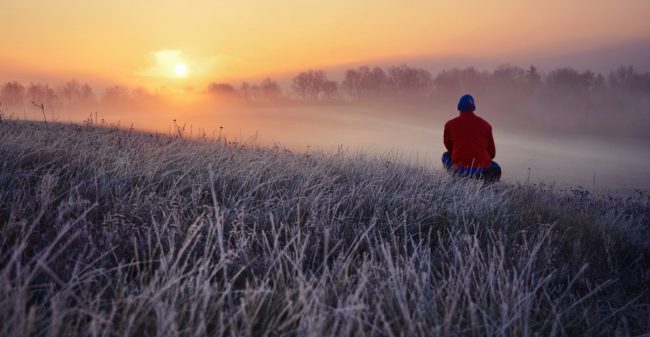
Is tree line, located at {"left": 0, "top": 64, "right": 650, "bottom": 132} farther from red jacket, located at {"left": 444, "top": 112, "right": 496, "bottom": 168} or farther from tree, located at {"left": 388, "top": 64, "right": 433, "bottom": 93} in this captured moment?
red jacket, located at {"left": 444, "top": 112, "right": 496, "bottom": 168}

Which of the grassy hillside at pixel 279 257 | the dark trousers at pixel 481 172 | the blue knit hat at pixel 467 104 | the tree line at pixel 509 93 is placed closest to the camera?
the grassy hillside at pixel 279 257

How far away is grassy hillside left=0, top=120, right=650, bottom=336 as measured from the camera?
1.96 metres

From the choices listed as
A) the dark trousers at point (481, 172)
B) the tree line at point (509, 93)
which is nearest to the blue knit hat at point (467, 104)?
the dark trousers at point (481, 172)

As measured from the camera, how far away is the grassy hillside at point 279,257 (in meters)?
1.96

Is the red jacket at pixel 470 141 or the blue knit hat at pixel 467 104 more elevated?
the blue knit hat at pixel 467 104

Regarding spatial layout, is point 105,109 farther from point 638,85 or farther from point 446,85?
point 638,85

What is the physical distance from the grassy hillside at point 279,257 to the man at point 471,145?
2080mm

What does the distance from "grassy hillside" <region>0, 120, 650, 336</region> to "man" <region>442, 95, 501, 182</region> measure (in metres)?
2.08

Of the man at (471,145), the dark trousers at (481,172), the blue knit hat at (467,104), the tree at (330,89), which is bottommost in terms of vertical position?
the dark trousers at (481,172)

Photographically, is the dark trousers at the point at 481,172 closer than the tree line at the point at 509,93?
Yes

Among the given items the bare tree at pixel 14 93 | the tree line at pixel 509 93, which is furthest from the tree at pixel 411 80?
the bare tree at pixel 14 93

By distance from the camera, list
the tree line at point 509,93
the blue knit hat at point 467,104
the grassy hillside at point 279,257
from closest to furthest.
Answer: the grassy hillside at point 279,257 → the blue knit hat at point 467,104 → the tree line at point 509,93

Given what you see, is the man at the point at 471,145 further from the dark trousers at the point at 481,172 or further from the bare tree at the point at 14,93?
the bare tree at the point at 14,93

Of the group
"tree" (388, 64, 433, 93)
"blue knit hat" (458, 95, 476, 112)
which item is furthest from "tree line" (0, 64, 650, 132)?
"blue knit hat" (458, 95, 476, 112)
